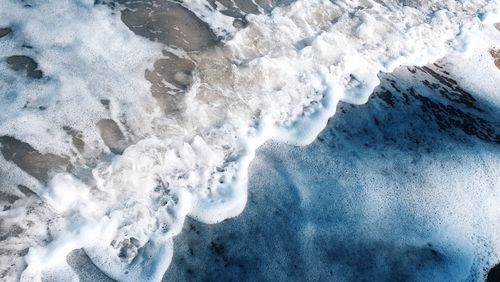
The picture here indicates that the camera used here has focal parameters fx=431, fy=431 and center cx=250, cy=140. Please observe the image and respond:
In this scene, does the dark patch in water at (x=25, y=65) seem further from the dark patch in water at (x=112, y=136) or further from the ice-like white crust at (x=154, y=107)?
the dark patch in water at (x=112, y=136)

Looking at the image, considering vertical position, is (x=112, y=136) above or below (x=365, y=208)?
below

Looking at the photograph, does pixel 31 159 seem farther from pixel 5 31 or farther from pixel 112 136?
pixel 5 31

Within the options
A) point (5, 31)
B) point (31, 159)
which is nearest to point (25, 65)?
point (5, 31)

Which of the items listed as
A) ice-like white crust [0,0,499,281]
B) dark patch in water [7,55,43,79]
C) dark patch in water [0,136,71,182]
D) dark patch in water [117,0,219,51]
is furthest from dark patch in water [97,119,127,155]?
dark patch in water [117,0,219,51]

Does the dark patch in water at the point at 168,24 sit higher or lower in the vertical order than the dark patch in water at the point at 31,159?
higher

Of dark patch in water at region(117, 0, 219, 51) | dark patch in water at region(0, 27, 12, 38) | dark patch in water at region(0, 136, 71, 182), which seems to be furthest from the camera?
dark patch in water at region(117, 0, 219, 51)

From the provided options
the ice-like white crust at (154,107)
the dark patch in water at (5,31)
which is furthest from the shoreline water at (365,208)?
the dark patch in water at (5,31)

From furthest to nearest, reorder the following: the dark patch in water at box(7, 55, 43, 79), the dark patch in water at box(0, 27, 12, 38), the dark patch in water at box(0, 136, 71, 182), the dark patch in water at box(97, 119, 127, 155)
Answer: the dark patch in water at box(0, 27, 12, 38), the dark patch in water at box(7, 55, 43, 79), the dark patch in water at box(97, 119, 127, 155), the dark patch in water at box(0, 136, 71, 182)

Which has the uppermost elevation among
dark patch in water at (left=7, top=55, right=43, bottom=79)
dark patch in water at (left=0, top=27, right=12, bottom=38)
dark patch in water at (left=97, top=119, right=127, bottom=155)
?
dark patch in water at (left=0, top=27, right=12, bottom=38)

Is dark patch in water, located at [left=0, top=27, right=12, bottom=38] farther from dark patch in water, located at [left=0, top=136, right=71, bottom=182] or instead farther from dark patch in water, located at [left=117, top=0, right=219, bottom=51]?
dark patch in water, located at [left=0, top=136, right=71, bottom=182]
